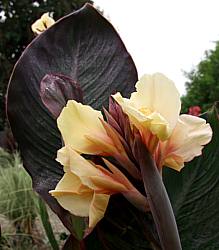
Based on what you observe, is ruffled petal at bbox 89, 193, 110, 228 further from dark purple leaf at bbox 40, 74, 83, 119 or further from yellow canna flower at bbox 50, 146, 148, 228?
dark purple leaf at bbox 40, 74, 83, 119

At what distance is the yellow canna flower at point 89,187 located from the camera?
468 millimetres

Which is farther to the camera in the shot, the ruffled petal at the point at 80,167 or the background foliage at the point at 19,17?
the background foliage at the point at 19,17

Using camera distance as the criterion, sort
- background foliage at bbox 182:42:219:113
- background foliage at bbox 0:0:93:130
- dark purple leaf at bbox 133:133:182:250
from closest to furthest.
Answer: dark purple leaf at bbox 133:133:182:250, background foliage at bbox 182:42:219:113, background foliage at bbox 0:0:93:130

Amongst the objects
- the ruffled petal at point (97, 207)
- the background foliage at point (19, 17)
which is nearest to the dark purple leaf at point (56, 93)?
the ruffled petal at point (97, 207)

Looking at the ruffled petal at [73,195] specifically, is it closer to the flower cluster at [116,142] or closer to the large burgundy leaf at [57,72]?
the flower cluster at [116,142]

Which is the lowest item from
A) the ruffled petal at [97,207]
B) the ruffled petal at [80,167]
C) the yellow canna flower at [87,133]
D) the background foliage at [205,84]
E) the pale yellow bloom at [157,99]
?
the background foliage at [205,84]

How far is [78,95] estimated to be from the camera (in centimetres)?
57

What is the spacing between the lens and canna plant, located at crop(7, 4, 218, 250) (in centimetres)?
47

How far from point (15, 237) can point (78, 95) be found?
246cm

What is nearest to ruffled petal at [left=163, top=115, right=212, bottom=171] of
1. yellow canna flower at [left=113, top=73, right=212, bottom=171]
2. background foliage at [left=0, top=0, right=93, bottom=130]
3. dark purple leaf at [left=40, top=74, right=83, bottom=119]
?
yellow canna flower at [left=113, top=73, right=212, bottom=171]

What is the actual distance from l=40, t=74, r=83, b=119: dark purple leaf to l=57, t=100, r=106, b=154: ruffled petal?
77mm

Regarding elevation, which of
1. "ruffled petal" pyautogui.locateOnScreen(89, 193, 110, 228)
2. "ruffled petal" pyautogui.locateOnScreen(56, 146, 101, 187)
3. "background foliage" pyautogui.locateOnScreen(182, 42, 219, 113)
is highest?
"ruffled petal" pyautogui.locateOnScreen(56, 146, 101, 187)

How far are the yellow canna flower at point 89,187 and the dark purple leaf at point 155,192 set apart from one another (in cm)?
2

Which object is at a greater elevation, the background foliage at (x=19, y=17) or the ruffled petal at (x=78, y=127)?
the ruffled petal at (x=78, y=127)
